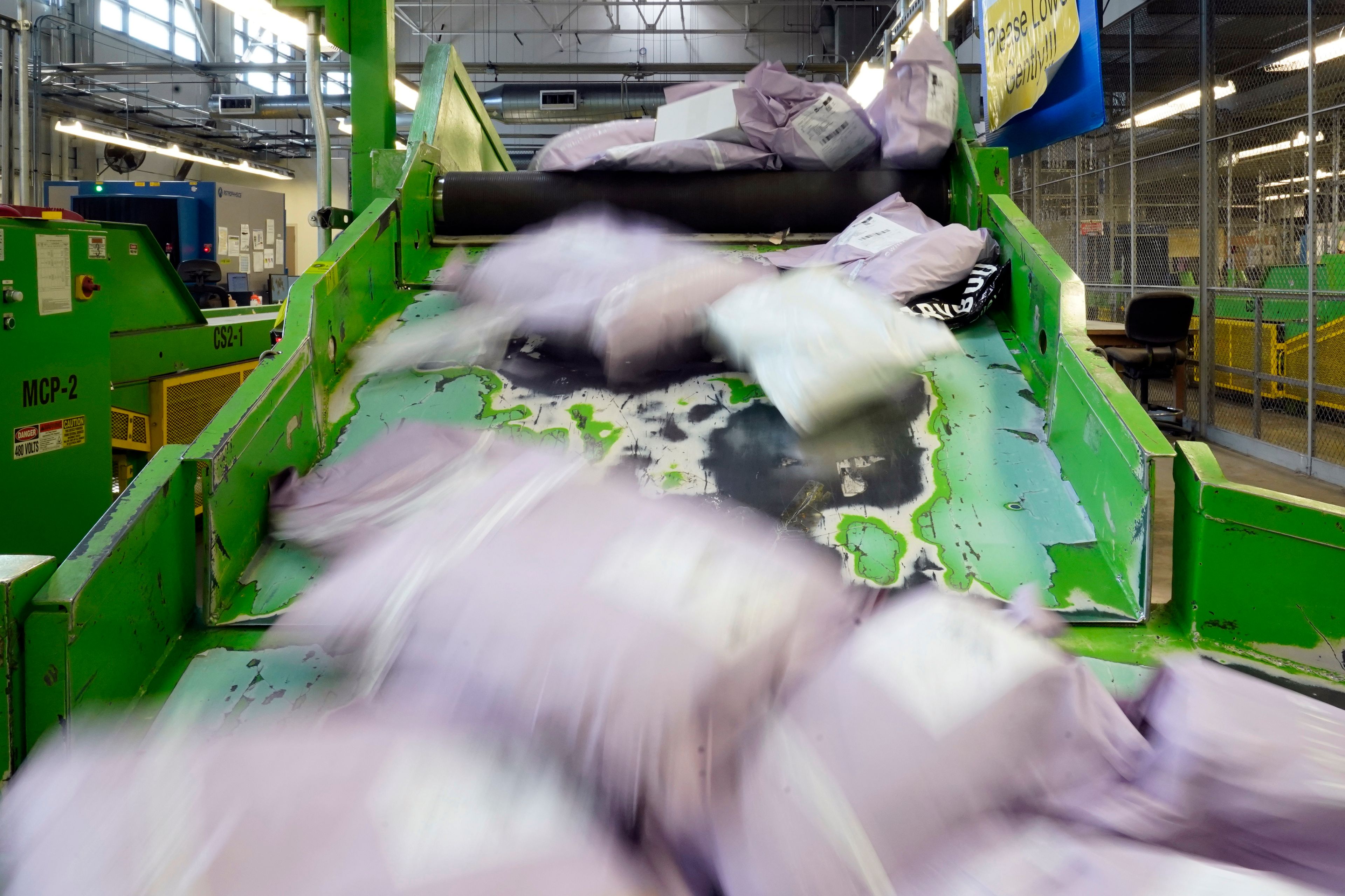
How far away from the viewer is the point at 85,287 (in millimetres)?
3148

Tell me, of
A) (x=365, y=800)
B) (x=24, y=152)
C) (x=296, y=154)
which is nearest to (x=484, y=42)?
(x=296, y=154)

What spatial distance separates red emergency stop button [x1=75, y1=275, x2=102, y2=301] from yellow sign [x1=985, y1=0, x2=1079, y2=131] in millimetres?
3306

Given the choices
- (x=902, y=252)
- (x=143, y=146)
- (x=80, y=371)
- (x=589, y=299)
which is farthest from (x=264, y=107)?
(x=902, y=252)

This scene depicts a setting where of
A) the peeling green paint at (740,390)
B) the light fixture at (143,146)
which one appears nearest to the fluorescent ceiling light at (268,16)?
the peeling green paint at (740,390)

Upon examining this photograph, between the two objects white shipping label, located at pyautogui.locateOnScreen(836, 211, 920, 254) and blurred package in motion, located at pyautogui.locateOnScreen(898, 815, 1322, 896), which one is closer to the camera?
blurred package in motion, located at pyautogui.locateOnScreen(898, 815, 1322, 896)

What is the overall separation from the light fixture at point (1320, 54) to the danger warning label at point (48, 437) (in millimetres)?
7234

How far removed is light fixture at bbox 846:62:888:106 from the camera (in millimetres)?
6531

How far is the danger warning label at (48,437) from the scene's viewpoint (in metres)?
2.92

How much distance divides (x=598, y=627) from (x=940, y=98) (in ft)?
7.06

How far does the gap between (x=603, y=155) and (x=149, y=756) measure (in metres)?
2.20

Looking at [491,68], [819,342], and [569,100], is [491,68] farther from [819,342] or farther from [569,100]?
[819,342]

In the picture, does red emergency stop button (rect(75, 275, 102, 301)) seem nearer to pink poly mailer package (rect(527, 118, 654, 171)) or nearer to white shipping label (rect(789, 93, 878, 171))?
pink poly mailer package (rect(527, 118, 654, 171))

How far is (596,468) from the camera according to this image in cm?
175

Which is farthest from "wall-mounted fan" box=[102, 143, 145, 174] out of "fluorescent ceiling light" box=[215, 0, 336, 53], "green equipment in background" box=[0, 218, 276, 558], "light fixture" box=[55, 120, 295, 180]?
"green equipment in background" box=[0, 218, 276, 558]
